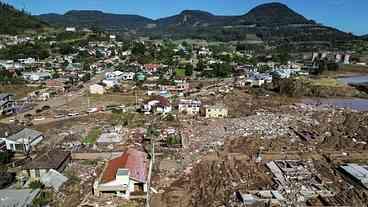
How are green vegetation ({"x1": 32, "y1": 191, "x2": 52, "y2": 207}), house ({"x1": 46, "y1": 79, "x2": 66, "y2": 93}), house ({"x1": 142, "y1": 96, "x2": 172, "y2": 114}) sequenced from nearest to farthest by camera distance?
green vegetation ({"x1": 32, "y1": 191, "x2": 52, "y2": 207}) < house ({"x1": 142, "y1": 96, "x2": 172, "y2": 114}) < house ({"x1": 46, "y1": 79, "x2": 66, "y2": 93})

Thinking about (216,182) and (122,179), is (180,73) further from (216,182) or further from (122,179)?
(122,179)

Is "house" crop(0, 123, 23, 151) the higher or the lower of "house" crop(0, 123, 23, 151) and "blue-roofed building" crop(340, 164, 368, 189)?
the higher

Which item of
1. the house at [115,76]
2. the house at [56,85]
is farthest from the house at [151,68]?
the house at [56,85]

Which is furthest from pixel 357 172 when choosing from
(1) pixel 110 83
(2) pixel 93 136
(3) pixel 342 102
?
(1) pixel 110 83

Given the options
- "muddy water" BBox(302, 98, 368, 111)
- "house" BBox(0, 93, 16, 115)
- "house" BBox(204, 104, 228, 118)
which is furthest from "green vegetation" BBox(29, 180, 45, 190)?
"muddy water" BBox(302, 98, 368, 111)

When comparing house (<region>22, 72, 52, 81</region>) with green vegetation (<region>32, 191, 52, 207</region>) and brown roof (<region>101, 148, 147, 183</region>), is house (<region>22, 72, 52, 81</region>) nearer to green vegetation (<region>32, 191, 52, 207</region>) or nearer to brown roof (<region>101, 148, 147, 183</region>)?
brown roof (<region>101, 148, 147, 183</region>)

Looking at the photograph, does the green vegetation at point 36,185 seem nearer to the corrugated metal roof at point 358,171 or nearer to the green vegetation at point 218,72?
the corrugated metal roof at point 358,171
